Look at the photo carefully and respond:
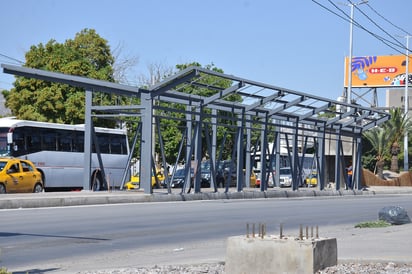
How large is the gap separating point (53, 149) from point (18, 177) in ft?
24.1

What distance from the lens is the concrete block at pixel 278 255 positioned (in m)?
9.03

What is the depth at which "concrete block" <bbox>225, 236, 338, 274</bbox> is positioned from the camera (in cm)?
903

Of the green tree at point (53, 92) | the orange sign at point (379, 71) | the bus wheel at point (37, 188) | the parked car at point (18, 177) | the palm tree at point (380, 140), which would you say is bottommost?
the bus wheel at point (37, 188)

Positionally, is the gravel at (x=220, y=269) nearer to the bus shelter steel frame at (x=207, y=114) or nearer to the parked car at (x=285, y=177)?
the bus shelter steel frame at (x=207, y=114)

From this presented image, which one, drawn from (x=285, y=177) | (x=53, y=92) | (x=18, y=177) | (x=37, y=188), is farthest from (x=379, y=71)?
(x=18, y=177)

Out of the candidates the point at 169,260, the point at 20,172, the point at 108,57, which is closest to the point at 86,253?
the point at 169,260

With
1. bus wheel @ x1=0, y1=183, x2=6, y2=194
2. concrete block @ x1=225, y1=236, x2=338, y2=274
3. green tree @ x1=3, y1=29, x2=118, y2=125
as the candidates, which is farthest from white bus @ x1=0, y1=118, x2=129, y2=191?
concrete block @ x1=225, y1=236, x2=338, y2=274

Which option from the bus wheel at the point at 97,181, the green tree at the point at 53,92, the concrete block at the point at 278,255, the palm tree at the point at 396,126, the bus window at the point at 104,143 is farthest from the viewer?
the palm tree at the point at 396,126

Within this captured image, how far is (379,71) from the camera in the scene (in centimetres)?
7912

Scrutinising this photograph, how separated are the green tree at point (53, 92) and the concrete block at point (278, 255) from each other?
128ft

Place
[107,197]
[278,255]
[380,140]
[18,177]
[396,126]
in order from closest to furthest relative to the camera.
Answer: [278,255] → [107,197] → [18,177] → [380,140] → [396,126]

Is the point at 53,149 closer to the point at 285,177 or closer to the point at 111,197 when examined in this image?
the point at 111,197

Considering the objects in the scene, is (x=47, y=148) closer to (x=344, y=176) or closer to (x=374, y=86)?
(x=344, y=176)

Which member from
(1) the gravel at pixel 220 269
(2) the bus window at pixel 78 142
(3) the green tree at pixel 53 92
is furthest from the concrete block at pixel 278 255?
(3) the green tree at pixel 53 92
